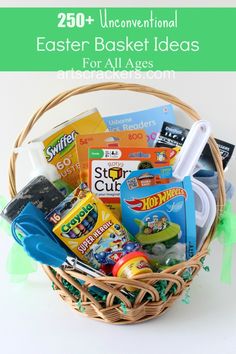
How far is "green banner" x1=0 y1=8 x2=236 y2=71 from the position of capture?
1.48 m

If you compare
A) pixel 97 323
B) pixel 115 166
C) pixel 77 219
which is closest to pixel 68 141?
pixel 115 166

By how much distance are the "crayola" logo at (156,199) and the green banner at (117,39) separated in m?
0.41

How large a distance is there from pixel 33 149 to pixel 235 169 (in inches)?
21.4

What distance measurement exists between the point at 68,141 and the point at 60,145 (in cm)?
2

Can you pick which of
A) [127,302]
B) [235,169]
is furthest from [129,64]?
[127,302]

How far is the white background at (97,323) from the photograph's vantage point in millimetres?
1178

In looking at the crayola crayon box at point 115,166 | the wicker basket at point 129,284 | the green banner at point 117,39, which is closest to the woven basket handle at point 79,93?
the wicker basket at point 129,284

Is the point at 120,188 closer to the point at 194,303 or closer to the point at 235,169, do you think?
the point at 194,303

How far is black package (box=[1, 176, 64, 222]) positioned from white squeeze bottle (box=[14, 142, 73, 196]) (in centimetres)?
4

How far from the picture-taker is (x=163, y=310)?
1233 mm

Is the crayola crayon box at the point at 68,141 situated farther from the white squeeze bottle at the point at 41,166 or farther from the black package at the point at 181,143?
the black package at the point at 181,143

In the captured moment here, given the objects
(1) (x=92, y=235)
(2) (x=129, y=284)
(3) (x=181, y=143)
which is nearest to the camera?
(2) (x=129, y=284)

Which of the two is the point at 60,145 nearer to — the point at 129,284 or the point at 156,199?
the point at 156,199

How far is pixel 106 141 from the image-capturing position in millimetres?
1350
